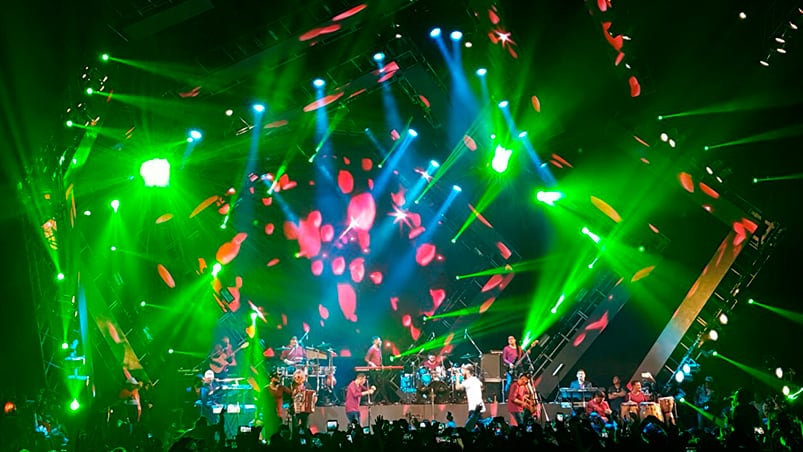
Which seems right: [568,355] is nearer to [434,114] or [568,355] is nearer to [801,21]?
[434,114]

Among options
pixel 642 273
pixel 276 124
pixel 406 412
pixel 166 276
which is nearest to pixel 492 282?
pixel 642 273

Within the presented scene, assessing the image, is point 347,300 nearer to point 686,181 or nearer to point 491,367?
point 491,367

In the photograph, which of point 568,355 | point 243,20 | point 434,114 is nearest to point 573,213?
point 568,355

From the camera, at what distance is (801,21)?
42.3 ft

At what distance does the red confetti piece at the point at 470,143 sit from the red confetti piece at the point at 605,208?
3.49 metres

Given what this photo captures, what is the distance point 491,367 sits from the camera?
596 inches

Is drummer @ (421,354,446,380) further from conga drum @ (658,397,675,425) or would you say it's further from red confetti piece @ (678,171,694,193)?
red confetti piece @ (678,171,694,193)

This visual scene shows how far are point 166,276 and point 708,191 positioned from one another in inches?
524

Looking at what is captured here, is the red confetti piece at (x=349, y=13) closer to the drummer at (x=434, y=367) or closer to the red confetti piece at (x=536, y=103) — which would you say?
the red confetti piece at (x=536, y=103)

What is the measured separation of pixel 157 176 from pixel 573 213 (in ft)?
35.0

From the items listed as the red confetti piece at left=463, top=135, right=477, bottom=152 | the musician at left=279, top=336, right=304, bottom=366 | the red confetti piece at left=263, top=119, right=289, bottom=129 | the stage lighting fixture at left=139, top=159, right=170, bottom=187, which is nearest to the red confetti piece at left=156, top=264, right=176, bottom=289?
the stage lighting fixture at left=139, top=159, right=170, bottom=187

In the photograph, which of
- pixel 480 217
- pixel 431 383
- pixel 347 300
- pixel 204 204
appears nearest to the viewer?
pixel 431 383

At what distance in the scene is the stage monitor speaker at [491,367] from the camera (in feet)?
49.3

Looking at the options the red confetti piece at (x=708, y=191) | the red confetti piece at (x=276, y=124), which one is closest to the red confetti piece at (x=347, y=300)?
the red confetti piece at (x=276, y=124)
